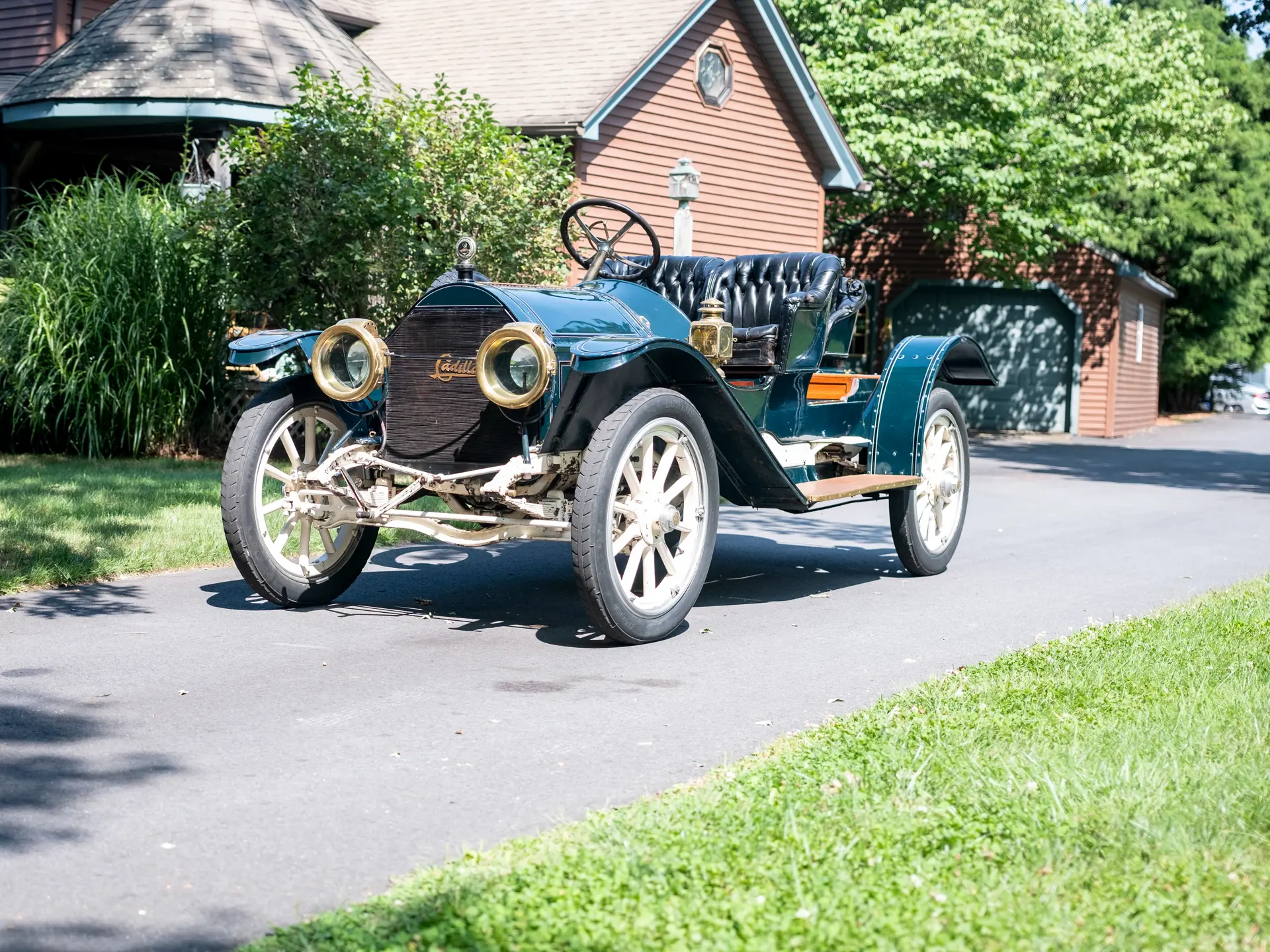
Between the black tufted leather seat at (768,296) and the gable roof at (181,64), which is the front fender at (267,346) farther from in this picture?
the gable roof at (181,64)

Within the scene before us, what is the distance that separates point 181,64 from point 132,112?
3.11ft

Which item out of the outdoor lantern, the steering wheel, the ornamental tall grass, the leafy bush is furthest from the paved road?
Answer: the outdoor lantern

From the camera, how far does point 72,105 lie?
658 inches

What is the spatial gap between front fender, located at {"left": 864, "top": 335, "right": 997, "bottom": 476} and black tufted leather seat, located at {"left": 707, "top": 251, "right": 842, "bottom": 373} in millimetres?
609

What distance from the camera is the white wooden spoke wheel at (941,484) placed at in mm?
8898

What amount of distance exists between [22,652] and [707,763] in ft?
10.1

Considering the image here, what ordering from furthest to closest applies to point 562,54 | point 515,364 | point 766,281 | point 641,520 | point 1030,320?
point 1030,320 → point 562,54 → point 766,281 → point 641,520 → point 515,364

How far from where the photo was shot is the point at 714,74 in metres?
21.6

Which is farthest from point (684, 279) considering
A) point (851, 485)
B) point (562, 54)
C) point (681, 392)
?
point (562, 54)

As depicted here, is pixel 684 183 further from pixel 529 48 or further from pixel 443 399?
pixel 443 399

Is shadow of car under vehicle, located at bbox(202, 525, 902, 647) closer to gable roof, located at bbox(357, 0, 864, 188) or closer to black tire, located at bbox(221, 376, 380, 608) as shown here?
black tire, located at bbox(221, 376, 380, 608)

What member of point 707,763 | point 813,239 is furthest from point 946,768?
point 813,239

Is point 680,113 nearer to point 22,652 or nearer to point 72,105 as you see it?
point 72,105

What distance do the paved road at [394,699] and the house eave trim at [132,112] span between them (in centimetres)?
846
